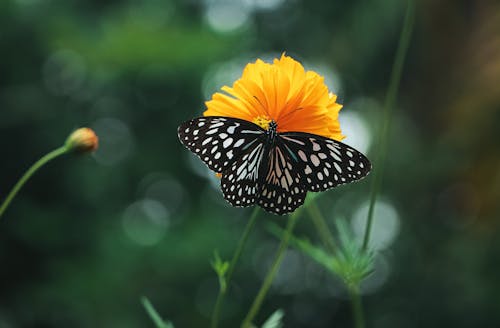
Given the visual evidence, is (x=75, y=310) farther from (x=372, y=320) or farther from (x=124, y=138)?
(x=372, y=320)

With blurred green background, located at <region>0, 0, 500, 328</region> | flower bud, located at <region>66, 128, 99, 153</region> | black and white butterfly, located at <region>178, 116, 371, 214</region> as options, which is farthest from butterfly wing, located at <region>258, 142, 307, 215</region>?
blurred green background, located at <region>0, 0, 500, 328</region>

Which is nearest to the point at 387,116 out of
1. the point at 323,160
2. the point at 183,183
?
the point at 323,160

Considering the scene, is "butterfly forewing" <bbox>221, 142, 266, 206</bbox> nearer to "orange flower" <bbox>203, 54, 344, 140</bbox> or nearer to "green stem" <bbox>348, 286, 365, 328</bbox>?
"orange flower" <bbox>203, 54, 344, 140</bbox>

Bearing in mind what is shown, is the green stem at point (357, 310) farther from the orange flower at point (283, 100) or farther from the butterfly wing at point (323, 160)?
the orange flower at point (283, 100)

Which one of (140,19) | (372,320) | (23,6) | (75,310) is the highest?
(23,6)

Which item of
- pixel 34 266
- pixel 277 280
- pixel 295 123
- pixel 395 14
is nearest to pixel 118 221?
pixel 34 266

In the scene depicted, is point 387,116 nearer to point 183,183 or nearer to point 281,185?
point 281,185
